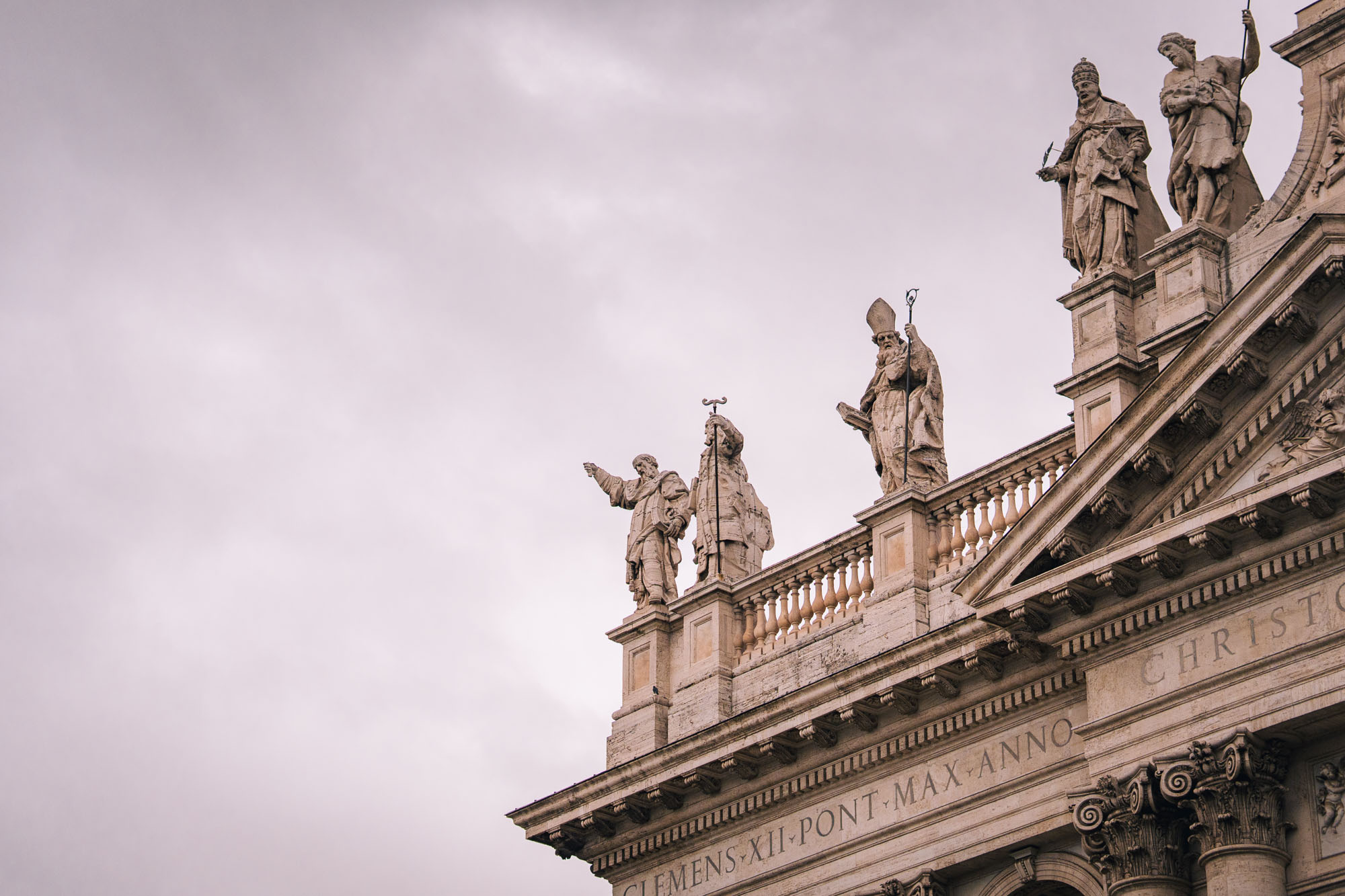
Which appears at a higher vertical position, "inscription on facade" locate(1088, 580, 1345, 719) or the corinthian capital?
"inscription on facade" locate(1088, 580, 1345, 719)

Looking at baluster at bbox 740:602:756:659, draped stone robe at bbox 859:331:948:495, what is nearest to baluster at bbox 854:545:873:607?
draped stone robe at bbox 859:331:948:495

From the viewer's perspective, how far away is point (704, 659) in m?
28.7

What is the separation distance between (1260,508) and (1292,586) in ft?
2.56

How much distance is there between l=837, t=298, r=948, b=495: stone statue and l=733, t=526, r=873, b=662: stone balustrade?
2.63 ft

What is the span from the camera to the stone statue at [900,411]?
27484mm

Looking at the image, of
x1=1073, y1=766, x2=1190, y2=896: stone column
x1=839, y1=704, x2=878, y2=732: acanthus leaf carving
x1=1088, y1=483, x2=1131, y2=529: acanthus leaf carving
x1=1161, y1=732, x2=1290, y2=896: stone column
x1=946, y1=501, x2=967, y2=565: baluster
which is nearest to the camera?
x1=1161, y1=732, x2=1290, y2=896: stone column

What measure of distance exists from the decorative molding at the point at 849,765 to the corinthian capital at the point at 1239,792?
80.9 inches

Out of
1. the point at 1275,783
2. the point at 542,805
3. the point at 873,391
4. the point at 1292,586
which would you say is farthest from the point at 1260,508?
the point at 542,805

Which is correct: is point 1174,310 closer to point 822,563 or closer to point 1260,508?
point 1260,508

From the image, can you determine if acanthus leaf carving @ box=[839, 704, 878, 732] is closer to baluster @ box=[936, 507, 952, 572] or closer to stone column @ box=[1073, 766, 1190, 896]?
baluster @ box=[936, 507, 952, 572]

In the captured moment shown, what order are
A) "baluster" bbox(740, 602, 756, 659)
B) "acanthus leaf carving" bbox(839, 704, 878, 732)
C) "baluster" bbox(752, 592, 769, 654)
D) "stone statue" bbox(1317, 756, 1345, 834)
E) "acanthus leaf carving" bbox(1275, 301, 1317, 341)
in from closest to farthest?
"stone statue" bbox(1317, 756, 1345, 834)
"acanthus leaf carving" bbox(1275, 301, 1317, 341)
"acanthus leaf carving" bbox(839, 704, 878, 732)
"baluster" bbox(752, 592, 769, 654)
"baluster" bbox(740, 602, 756, 659)

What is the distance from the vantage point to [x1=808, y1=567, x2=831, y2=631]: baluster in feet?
91.2

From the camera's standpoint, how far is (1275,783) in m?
22.1

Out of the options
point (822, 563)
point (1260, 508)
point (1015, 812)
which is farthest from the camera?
point (822, 563)
